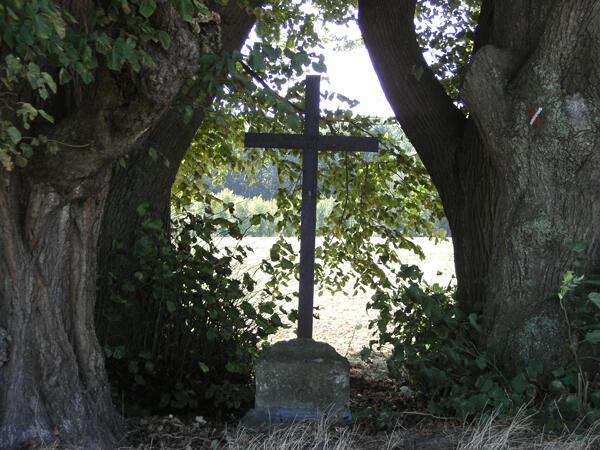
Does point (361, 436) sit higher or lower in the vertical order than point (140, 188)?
lower

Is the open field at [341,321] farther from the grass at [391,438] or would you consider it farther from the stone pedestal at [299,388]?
the grass at [391,438]

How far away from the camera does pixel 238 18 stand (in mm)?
5641

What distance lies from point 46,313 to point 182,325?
171 centimetres

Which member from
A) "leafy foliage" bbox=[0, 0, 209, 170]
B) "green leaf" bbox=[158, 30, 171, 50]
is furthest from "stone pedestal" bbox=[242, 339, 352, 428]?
"green leaf" bbox=[158, 30, 171, 50]

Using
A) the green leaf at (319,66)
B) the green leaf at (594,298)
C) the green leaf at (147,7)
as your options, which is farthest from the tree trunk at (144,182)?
the green leaf at (594,298)

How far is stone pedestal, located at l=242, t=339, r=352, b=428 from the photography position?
4574 millimetres

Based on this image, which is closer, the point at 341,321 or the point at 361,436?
the point at 361,436

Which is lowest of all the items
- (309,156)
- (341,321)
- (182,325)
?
(182,325)

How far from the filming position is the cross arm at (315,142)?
4.95m

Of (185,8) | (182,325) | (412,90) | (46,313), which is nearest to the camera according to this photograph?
(185,8)

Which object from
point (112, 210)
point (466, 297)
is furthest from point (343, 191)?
point (112, 210)

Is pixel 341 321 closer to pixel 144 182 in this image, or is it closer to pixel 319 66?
pixel 144 182

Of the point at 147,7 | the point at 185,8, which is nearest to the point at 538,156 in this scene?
the point at 185,8

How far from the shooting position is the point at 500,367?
433cm
